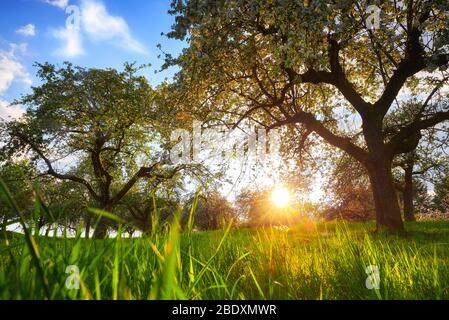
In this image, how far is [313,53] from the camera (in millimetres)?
13422

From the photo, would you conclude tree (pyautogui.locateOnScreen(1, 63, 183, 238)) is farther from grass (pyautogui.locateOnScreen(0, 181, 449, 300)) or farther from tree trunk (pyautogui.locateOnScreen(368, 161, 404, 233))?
grass (pyautogui.locateOnScreen(0, 181, 449, 300))

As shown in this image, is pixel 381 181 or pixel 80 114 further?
pixel 80 114

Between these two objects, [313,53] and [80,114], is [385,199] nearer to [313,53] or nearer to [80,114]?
[313,53]

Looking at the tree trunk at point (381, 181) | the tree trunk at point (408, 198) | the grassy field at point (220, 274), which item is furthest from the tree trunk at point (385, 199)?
the tree trunk at point (408, 198)

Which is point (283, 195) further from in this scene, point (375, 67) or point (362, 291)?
point (362, 291)

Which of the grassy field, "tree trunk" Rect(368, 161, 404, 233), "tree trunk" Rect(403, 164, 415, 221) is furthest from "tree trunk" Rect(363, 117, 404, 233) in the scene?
"tree trunk" Rect(403, 164, 415, 221)

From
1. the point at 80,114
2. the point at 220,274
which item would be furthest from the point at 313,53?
the point at 80,114

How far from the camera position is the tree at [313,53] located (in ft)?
41.6

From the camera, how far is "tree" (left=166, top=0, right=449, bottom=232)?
12.7 m

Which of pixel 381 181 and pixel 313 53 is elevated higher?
pixel 313 53

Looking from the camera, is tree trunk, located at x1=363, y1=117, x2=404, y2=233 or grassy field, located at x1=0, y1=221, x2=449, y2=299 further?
tree trunk, located at x1=363, y1=117, x2=404, y2=233
